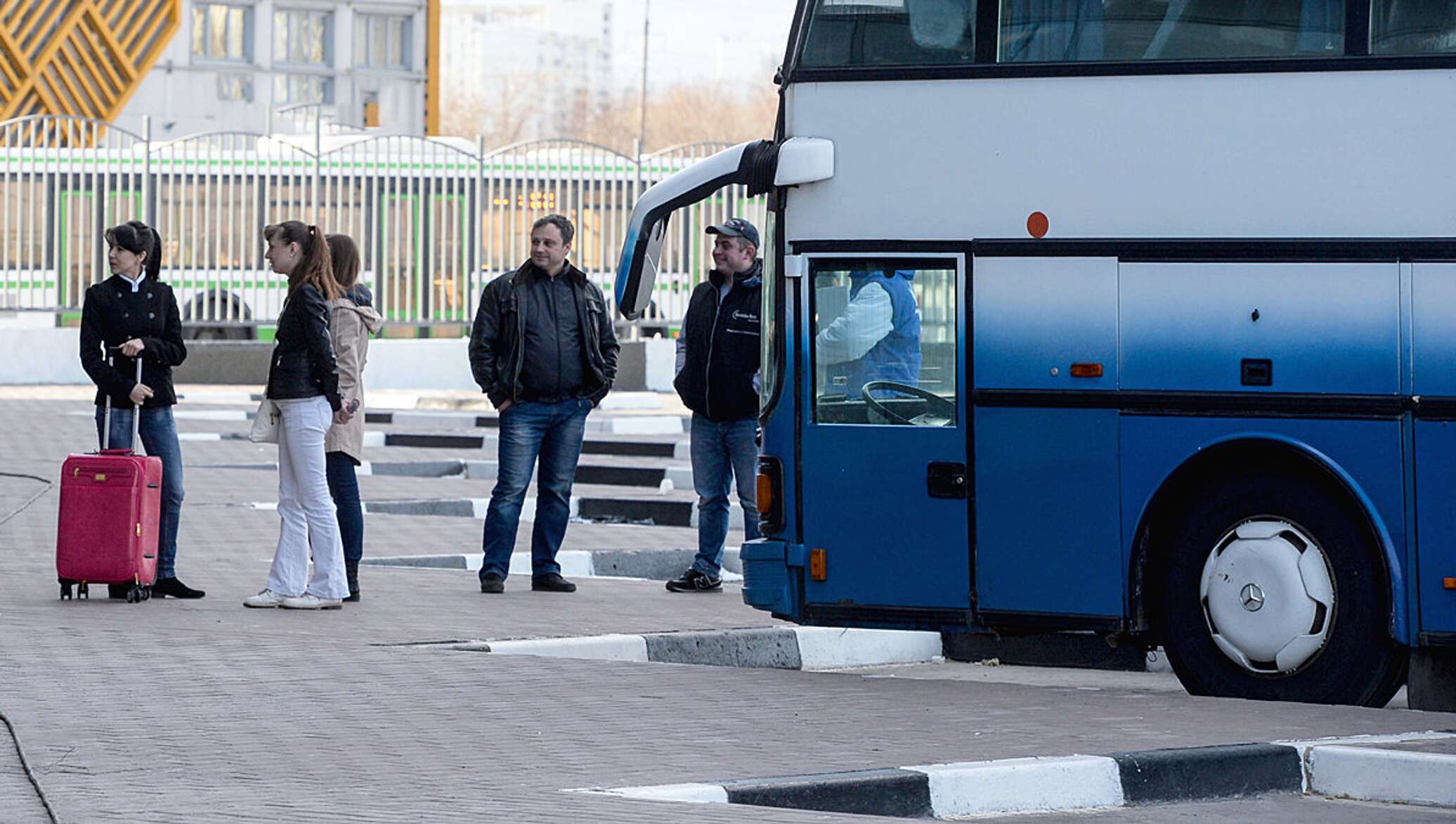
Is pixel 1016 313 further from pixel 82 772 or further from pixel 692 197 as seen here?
pixel 82 772

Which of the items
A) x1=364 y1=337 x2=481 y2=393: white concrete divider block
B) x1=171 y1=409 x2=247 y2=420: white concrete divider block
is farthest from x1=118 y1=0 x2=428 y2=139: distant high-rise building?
x1=171 y1=409 x2=247 y2=420: white concrete divider block

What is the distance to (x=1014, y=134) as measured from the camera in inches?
361

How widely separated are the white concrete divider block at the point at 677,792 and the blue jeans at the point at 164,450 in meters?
5.31

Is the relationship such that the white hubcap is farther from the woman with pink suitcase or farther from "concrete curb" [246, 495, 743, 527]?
"concrete curb" [246, 495, 743, 527]

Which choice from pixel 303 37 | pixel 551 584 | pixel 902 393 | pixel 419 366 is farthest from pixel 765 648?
pixel 303 37

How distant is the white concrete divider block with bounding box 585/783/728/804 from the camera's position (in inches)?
255

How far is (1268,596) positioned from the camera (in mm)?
8789

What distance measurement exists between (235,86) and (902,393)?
65.3 metres

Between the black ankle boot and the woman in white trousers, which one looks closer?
the woman in white trousers

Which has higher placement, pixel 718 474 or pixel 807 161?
pixel 807 161

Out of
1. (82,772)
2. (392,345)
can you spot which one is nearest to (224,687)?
(82,772)

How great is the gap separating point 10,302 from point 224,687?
76.5 ft

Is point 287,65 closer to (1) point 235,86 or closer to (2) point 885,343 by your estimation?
(1) point 235,86

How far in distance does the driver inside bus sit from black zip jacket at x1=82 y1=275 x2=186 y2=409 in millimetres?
3485
